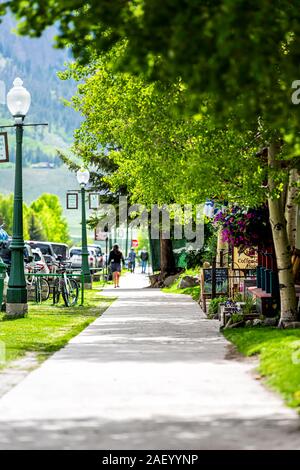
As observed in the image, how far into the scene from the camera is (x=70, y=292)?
27469 mm

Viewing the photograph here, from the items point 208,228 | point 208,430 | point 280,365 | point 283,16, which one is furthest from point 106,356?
point 208,228

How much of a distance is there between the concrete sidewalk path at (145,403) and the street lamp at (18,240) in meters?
6.70

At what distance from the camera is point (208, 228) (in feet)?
141

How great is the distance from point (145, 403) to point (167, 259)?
3804cm

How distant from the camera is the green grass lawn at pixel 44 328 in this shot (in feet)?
48.7

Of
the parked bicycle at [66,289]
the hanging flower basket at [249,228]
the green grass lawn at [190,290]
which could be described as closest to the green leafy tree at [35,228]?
the green grass lawn at [190,290]

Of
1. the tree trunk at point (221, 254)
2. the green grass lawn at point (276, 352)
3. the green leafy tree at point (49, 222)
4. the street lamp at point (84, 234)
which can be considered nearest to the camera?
the green grass lawn at point (276, 352)

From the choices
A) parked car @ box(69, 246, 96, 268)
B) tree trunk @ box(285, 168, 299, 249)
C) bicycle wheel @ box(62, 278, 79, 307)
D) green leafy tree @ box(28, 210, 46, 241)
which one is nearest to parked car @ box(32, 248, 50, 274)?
bicycle wheel @ box(62, 278, 79, 307)

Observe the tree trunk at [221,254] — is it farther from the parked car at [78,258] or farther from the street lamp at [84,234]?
the parked car at [78,258]

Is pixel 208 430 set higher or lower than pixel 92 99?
lower

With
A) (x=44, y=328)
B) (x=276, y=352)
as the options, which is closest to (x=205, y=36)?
(x=276, y=352)

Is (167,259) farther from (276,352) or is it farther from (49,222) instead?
(49,222)

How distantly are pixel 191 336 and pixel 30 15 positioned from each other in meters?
9.57
